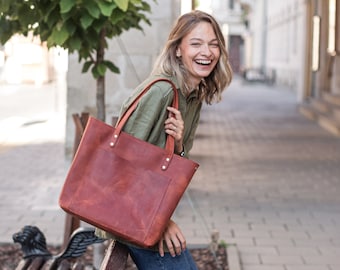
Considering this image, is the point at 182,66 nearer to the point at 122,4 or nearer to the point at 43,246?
the point at 122,4

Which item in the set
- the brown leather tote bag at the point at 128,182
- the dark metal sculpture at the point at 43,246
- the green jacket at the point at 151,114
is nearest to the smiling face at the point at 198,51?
the green jacket at the point at 151,114

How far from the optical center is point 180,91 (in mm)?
2707

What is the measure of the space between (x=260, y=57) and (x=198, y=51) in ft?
165

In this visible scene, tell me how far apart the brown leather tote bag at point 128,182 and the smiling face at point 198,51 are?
0.42 metres

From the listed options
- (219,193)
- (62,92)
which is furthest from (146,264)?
(62,92)

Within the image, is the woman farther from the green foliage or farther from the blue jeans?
the green foliage

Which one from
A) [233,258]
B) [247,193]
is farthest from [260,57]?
[233,258]

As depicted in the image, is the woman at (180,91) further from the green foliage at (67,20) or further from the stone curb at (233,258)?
the stone curb at (233,258)

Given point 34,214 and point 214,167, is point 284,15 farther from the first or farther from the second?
point 34,214

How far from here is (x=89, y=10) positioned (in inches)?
148

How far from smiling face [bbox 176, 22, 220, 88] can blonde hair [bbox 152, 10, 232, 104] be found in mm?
19

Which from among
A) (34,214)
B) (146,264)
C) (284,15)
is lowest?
Result: (34,214)

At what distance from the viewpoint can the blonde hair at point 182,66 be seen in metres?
2.74

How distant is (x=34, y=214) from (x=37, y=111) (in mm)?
12233
